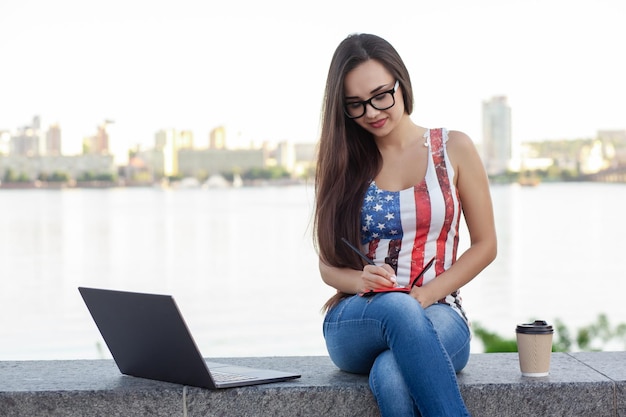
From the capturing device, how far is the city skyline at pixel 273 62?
213 feet

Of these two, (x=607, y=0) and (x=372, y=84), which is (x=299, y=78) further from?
(x=372, y=84)

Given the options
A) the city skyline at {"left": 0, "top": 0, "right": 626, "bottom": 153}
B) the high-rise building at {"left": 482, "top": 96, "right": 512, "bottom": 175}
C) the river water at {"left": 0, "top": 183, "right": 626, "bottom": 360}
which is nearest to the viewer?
the river water at {"left": 0, "top": 183, "right": 626, "bottom": 360}

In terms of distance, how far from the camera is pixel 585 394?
8.96ft

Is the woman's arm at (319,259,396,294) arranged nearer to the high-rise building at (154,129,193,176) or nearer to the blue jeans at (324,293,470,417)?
the blue jeans at (324,293,470,417)

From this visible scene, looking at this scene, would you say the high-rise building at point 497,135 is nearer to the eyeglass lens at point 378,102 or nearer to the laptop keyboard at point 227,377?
the eyeglass lens at point 378,102

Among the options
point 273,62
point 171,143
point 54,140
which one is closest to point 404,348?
point 273,62

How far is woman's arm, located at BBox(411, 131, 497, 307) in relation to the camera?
8.90 feet

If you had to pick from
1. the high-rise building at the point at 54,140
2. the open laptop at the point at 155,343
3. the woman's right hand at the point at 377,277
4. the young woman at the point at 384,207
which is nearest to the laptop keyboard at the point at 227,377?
the open laptop at the point at 155,343

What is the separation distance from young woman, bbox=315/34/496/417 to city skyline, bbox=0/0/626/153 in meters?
57.1

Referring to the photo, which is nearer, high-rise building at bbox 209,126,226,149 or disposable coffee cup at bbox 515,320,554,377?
disposable coffee cup at bbox 515,320,554,377

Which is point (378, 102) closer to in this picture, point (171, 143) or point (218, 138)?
point (171, 143)

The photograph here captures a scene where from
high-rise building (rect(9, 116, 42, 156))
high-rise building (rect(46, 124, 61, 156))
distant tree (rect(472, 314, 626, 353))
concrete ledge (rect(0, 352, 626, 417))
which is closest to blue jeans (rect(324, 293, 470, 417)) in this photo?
concrete ledge (rect(0, 352, 626, 417))

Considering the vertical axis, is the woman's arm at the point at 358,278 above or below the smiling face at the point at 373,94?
below

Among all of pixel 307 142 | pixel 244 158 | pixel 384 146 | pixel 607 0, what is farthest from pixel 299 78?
pixel 384 146
